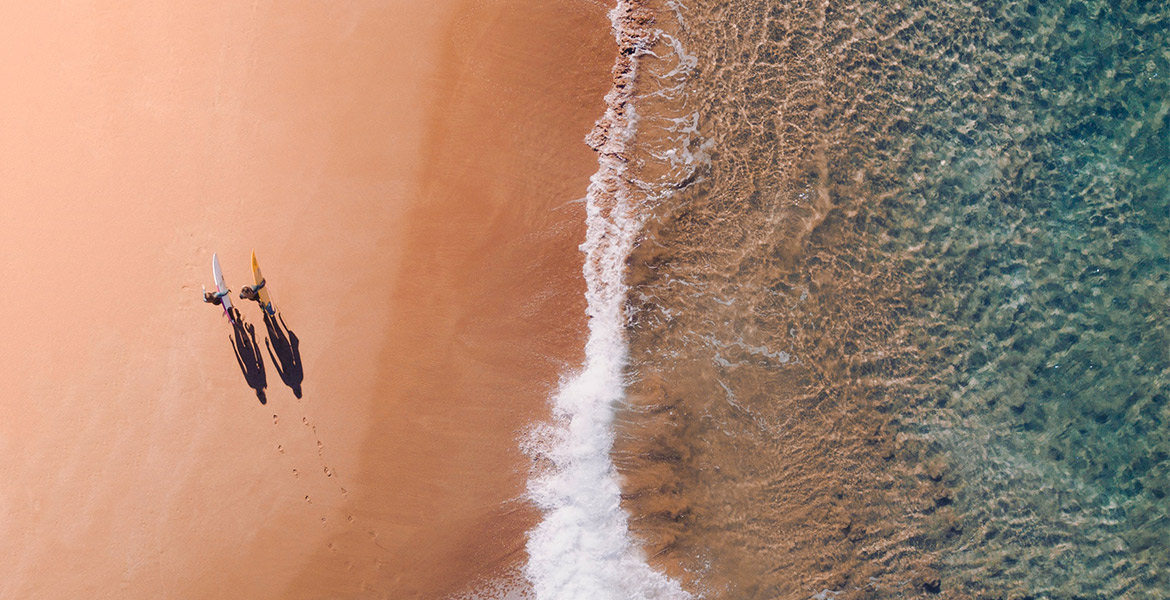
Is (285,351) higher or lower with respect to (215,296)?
lower

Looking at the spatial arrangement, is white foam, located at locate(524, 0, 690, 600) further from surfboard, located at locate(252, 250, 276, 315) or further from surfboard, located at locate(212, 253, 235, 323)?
surfboard, located at locate(212, 253, 235, 323)

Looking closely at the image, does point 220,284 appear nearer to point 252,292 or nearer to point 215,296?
point 215,296

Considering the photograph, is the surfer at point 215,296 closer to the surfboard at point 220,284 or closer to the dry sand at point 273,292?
the surfboard at point 220,284

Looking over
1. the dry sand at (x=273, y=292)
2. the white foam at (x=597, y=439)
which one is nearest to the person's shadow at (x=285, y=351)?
the dry sand at (x=273, y=292)

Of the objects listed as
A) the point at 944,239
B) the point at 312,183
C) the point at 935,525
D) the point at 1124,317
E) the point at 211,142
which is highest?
the point at 211,142


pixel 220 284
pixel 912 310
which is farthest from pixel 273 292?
pixel 912 310

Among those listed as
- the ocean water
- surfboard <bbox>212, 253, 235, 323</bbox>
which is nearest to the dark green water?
the ocean water

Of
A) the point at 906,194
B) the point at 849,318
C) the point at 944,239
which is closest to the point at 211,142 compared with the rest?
the point at 849,318

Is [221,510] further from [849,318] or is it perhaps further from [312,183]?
[849,318]
